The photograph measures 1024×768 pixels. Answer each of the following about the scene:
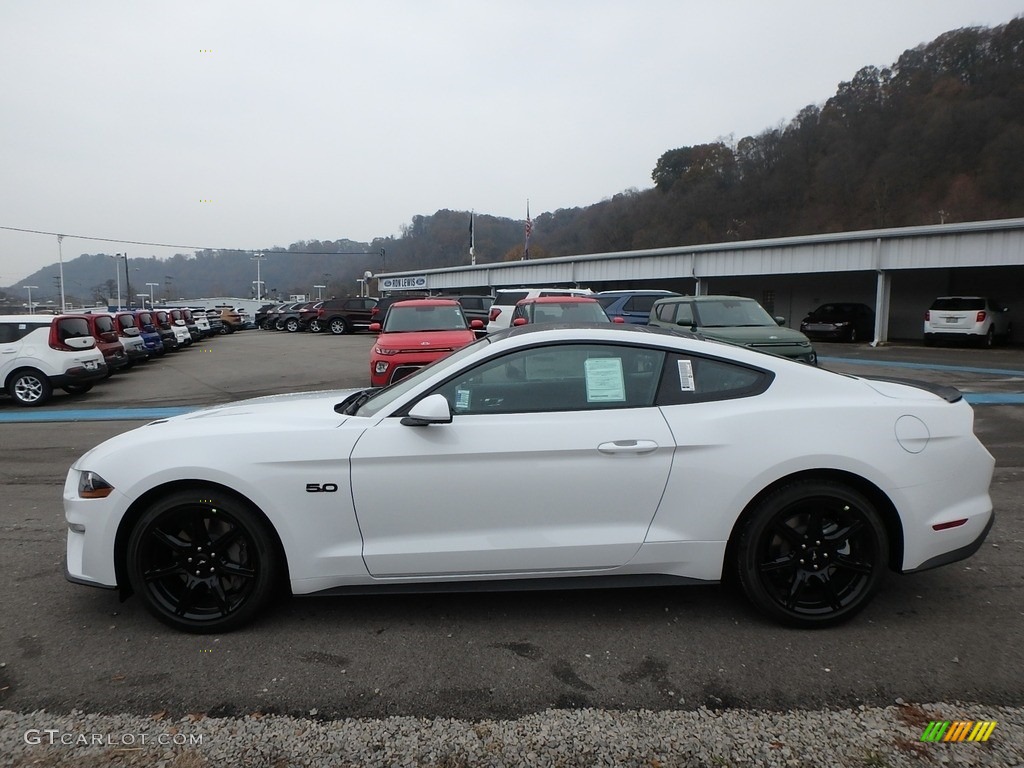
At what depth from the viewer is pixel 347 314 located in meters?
37.5

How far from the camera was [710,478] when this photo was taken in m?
3.35

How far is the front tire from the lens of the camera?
12328mm

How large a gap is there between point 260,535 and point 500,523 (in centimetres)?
116

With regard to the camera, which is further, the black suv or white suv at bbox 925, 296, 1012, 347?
the black suv

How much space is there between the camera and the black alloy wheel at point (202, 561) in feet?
11.1

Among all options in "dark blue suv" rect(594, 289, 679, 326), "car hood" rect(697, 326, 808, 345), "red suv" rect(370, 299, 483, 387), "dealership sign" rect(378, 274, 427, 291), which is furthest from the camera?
"dealership sign" rect(378, 274, 427, 291)

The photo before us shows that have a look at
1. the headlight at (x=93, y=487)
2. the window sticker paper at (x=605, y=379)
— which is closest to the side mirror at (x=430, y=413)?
the window sticker paper at (x=605, y=379)

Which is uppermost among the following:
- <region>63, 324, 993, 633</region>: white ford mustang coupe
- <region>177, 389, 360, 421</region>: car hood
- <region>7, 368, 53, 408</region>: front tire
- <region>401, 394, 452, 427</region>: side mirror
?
<region>401, 394, 452, 427</region>: side mirror

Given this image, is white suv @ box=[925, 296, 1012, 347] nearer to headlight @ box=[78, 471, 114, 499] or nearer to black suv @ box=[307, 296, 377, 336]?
headlight @ box=[78, 471, 114, 499]

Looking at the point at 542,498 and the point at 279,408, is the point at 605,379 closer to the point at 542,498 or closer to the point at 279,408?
the point at 542,498

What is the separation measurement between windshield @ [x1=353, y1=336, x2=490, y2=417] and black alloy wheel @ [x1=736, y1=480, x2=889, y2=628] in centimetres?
171

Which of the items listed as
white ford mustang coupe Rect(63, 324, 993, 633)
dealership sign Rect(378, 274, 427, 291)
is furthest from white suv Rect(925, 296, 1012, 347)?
dealership sign Rect(378, 274, 427, 291)

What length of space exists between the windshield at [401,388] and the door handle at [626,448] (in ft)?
2.86

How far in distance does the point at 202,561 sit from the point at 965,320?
24.2 meters
